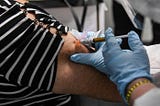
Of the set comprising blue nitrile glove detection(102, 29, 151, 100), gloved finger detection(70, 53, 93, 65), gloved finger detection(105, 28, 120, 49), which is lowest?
blue nitrile glove detection(102, 29, 151, 100)

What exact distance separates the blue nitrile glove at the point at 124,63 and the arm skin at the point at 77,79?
0.16 meters

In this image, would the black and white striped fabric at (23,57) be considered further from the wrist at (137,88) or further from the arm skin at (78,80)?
the wrist at (137,88)

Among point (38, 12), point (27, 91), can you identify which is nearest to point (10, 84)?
point (27, 91)

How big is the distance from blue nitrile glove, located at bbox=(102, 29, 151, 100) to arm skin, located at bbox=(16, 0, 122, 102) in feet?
0.52

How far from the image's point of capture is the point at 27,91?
1.26m

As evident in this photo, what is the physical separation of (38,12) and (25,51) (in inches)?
8.8

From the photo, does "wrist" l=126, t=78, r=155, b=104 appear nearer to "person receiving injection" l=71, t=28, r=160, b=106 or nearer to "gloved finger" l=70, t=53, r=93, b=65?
"person receiving injection" l=71, t=28, r=160, b=106

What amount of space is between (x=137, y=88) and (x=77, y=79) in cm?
35

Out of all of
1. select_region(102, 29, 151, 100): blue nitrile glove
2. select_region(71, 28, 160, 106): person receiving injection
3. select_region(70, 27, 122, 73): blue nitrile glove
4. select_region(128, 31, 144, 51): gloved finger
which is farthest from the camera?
select_region(70, 27, 122, 73): blue nitrile glove

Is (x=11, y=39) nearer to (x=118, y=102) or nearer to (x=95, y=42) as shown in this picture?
(x=95, y=42)

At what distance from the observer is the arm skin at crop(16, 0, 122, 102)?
1.27m

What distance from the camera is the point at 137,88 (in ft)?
3.27

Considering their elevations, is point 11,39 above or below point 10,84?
above

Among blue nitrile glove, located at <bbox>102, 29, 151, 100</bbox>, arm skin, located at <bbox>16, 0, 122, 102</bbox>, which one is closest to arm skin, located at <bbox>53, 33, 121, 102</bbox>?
arm skin, located at <bbox>16, 0, 122, 102</bbox>
